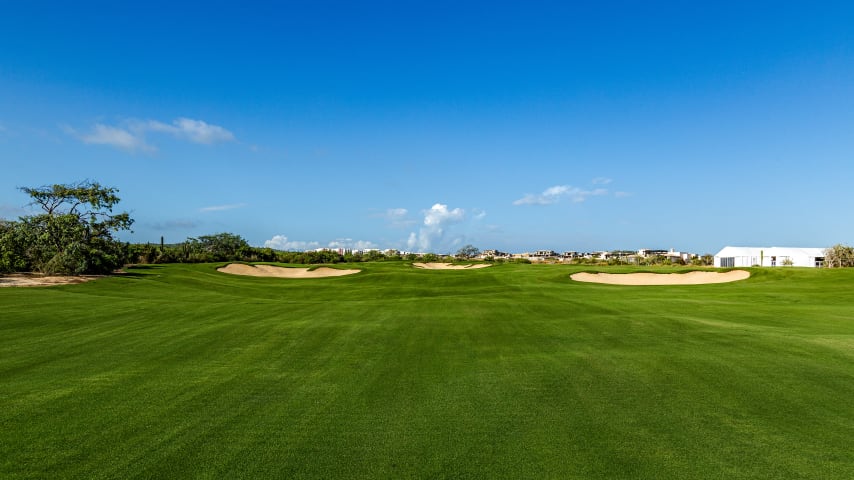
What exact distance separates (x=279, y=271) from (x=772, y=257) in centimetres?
6428

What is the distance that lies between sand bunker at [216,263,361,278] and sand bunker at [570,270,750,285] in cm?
1699

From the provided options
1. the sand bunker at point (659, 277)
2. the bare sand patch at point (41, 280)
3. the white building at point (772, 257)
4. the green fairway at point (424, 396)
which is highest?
the white building at point (772, 257)

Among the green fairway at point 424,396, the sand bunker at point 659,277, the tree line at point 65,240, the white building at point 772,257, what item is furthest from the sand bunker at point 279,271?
the white building at point 772,257

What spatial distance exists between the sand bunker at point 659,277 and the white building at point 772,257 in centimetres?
3702

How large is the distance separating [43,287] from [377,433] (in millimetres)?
20196

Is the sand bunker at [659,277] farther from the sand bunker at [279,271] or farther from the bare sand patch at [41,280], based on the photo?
the bare sand patch at [41,280]

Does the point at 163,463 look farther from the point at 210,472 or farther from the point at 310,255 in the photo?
the point at 310,255

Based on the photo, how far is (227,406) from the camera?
206 inches

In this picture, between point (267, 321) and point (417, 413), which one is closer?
point (417, 413)

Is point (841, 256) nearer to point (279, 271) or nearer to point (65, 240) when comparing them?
point (279, 271)

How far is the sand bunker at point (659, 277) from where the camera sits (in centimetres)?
2694

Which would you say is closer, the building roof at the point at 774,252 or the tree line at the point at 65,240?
the tree line at the point at 65,240

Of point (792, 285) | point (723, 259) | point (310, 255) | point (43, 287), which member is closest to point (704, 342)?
point (792, 285)

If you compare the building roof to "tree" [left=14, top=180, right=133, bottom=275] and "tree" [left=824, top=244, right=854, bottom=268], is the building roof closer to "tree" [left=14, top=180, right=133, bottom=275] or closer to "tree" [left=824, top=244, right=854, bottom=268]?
"tree" [left=824, top=244, right=854, bottom=268]
